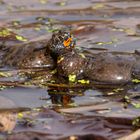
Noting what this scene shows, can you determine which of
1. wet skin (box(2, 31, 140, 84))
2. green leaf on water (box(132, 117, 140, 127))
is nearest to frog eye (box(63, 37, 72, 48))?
wet skin (box(2, 31, 140, 84))

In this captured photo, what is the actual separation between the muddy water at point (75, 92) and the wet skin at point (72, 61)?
198mm

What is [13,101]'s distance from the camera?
6727mm

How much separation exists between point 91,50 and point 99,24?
2092 millimetres

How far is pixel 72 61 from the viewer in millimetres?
7602

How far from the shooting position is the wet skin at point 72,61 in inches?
289

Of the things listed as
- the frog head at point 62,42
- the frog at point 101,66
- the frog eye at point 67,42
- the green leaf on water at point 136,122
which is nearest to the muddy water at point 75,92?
the green leaf on water at point 136,122

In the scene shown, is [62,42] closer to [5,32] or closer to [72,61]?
[72,61]

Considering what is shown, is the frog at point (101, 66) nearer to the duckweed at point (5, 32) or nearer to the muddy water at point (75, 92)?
the muddy water at point (75, 92)

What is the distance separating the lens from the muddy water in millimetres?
5879

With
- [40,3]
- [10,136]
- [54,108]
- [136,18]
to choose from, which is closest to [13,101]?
[54,108]

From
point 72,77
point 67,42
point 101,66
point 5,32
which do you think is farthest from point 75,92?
point 5,32

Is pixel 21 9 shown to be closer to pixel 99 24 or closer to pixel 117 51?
pixel 99 24

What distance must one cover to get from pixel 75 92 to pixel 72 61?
63 cm

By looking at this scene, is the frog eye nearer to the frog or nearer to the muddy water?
the frog
